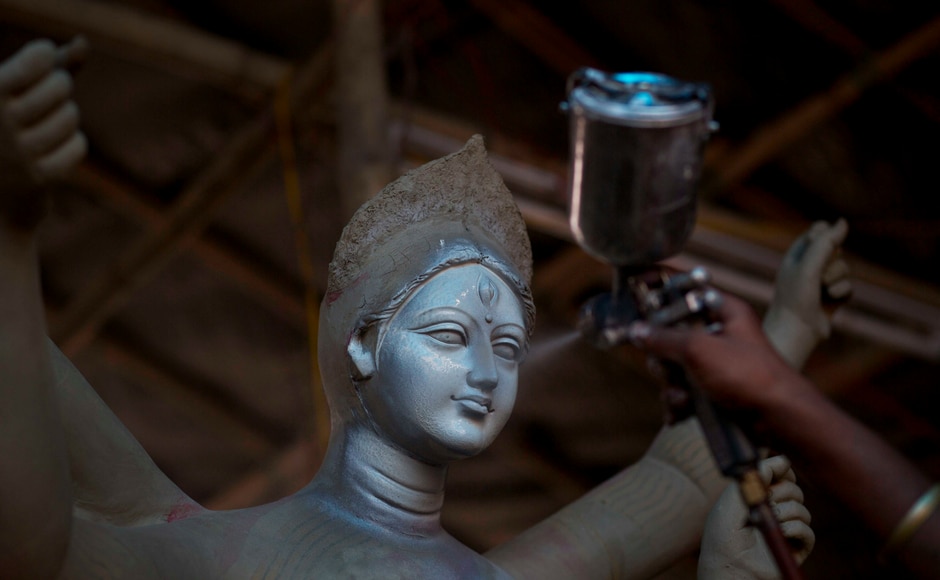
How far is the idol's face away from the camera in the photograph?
2273 millimetres

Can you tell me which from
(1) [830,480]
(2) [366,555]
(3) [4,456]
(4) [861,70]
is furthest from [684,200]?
(4) [861,70]

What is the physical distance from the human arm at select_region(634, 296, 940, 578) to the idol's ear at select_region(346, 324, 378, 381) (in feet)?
2.34

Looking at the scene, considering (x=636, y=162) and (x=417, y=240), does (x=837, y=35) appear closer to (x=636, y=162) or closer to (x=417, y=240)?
(x=417, y=240)

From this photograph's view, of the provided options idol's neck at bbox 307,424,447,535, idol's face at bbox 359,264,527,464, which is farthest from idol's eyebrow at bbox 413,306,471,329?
idol's neck at bbox 307,424,447,535

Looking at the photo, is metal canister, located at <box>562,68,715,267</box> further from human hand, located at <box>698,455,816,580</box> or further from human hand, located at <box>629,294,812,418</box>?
human hand, located at <box>698,455,816,580</box>

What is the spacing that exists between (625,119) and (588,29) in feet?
14.6

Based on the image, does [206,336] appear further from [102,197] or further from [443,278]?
[443,278]

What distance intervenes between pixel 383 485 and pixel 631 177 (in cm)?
72

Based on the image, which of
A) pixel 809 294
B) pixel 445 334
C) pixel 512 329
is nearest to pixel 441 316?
pixel 445 334

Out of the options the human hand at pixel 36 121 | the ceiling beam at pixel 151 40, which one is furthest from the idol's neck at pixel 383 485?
the ceiling beam at pixel 151 40

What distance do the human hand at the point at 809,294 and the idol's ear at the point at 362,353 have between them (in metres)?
0.97

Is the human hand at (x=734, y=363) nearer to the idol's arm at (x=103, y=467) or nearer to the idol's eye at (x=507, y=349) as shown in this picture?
the idol's eye at (x=507, y=349)

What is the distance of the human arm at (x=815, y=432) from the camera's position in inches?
68.8

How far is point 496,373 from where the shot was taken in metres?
2.31
